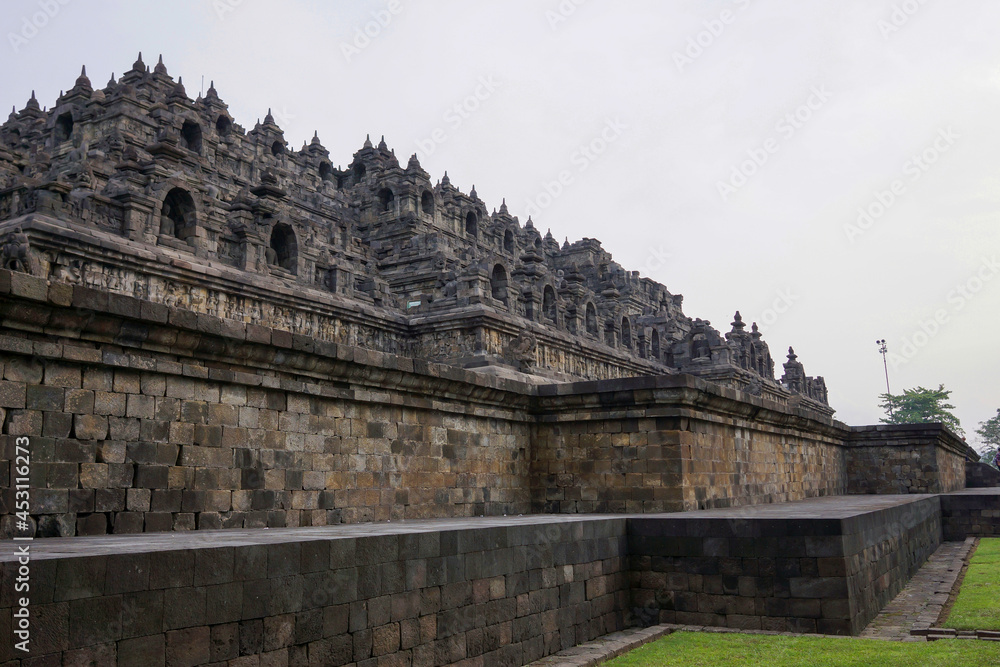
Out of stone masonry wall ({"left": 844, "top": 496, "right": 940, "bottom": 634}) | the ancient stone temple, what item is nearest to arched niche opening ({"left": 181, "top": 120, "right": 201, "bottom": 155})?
the ancient stone temple

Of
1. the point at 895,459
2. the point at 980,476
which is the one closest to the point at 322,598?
the point at 895,459

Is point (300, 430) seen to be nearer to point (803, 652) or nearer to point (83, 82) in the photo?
point (803, 652)

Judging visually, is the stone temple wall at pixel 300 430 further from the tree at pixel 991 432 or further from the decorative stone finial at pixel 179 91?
the tree at pixel 991 432

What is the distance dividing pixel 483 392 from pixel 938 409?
73330 millimetres

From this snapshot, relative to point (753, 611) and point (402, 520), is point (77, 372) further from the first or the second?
point (753, 611)

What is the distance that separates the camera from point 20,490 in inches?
269

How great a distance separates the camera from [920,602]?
428 inches

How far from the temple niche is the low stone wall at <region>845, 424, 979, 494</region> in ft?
27.9

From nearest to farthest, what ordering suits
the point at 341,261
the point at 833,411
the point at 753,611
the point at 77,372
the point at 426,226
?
the point at 77,372 → the point at 753,611 → the point at 341,261 → the point at 426,226 → the point at 833,411

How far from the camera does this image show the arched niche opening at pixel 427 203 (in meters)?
35.7

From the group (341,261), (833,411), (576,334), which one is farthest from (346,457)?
(833,411)

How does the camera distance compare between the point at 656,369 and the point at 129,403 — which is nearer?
the point at 129,403

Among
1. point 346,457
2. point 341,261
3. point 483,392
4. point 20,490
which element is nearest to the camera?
point 20,490

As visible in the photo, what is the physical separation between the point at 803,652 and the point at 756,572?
4.46 feet
